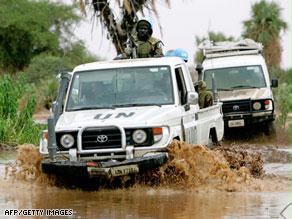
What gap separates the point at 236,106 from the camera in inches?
886

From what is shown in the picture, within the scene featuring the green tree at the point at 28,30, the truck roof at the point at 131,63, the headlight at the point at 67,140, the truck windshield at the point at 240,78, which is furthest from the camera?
the green tree at the point at 28,30

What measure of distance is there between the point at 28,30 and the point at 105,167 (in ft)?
154

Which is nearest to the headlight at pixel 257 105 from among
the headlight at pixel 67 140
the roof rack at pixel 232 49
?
the roof rack at pixel 232 49

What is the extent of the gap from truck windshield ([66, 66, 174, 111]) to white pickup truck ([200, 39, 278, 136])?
30.5 feet

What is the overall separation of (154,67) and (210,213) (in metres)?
3.45

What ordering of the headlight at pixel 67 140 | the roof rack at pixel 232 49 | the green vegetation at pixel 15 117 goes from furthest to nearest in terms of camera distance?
the roof rack at pixel 232 49
the green vegetation at pixel 15 117
the headlight at pixel 67 140

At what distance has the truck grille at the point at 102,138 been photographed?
12.0 meters

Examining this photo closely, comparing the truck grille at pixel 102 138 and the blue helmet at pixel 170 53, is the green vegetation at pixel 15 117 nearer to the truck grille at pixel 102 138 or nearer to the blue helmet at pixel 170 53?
the blue helmet at pixel 170 53

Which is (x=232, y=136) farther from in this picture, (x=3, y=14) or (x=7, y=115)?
(x=3, y=14)

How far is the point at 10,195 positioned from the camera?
1228 centimetres

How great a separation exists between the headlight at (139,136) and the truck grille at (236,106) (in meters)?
10.6

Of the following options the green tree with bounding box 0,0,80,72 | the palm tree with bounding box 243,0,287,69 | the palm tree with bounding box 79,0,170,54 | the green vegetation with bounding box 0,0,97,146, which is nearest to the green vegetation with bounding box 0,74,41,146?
the palm tree with bounding box 79,0,170,54

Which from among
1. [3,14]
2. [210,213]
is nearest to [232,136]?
[210,213]

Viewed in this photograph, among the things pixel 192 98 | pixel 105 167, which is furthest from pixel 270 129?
pixel 105 167
